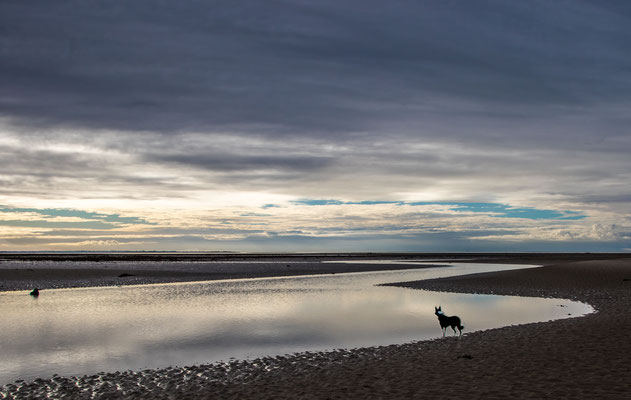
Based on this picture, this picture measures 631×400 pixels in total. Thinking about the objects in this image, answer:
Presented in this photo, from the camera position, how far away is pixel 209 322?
24688mm

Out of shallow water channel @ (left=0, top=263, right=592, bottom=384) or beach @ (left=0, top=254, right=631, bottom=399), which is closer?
beach @ (left=0, top=254, right=631, bottom=399)

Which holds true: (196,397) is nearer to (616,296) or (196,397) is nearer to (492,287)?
(616,296)

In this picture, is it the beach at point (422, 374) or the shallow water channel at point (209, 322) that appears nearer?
the beach at point (422, 374)

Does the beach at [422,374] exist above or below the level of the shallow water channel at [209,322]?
above

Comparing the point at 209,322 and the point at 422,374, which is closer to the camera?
the point at 422,374

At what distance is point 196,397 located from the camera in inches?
469

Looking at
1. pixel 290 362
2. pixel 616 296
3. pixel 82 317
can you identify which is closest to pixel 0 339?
pixel 82 317

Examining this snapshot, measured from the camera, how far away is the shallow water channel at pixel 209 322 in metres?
17.3

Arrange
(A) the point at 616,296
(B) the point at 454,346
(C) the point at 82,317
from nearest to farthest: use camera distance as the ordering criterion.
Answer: (B) the point at 454,346 < (C) the point at 82,317 < (A) the point at 616,296

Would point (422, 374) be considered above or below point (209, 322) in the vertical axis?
above

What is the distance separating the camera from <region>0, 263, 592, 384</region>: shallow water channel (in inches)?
681

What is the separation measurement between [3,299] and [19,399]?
98.8 ft

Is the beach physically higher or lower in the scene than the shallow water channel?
higher

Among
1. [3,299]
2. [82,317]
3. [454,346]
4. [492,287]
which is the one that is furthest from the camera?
[492,287]
